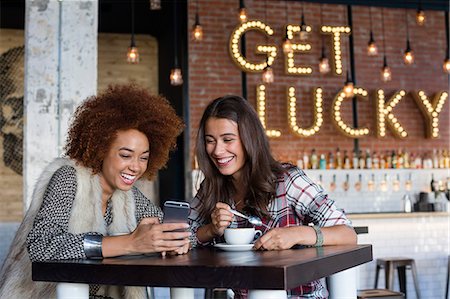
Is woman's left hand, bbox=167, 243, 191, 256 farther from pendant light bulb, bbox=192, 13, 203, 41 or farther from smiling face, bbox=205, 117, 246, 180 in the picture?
pendant light bulb, bbox=192, 13, 203, 41

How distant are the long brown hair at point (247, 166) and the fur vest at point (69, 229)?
41 centimetres

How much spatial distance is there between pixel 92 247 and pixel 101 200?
1.26 ft

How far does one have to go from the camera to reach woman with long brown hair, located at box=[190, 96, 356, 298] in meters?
2.29

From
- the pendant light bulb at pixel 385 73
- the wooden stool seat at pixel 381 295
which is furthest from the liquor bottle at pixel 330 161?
the wooden stool seat at pixel 381 295

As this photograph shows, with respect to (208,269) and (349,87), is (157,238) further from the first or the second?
(349,87)

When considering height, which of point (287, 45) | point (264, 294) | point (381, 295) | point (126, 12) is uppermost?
point (126, 12)

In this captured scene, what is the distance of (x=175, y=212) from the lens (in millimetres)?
1921

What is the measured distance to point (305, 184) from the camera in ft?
7.65

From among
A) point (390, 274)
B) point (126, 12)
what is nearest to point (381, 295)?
point (390, 274)

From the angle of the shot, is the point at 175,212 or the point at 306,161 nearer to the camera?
the point at 175,212

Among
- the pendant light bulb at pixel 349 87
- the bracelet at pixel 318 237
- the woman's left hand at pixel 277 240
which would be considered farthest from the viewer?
the pendant light bulb at pixel 349 87

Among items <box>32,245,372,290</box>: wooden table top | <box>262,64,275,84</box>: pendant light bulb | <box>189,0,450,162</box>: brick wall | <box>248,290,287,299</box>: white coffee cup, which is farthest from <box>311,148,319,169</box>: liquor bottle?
<box>248,290,287,299</box>: white coffee cup

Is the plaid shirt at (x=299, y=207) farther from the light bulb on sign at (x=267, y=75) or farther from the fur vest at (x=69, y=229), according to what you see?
the light bulb on sign at (x=267, y=75)

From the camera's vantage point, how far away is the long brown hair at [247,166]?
7.67 feet
